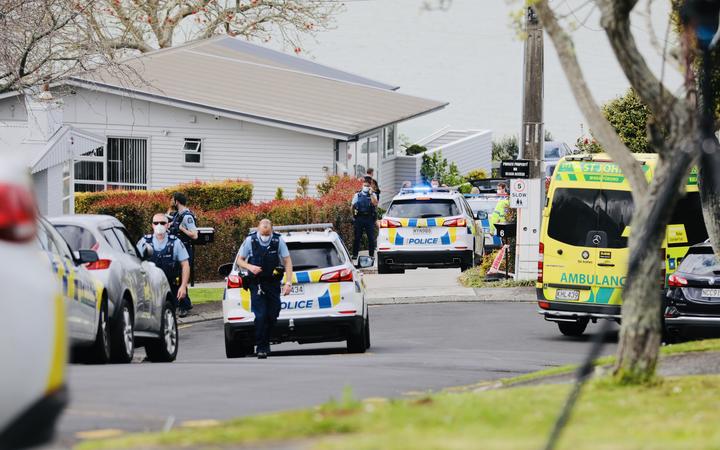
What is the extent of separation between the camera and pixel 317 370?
1301 cm

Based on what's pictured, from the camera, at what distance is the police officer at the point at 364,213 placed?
96.9 feet

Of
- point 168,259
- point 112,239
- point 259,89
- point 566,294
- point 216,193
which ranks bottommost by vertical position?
point 566,294

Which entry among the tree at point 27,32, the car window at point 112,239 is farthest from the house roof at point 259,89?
the car window at point 112,239

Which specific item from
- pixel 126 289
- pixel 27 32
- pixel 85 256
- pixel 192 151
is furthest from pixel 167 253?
pixel 192 151

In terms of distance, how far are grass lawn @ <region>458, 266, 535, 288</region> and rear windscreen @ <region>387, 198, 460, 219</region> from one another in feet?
4.28

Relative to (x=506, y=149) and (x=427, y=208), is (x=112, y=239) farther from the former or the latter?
(x=506, y=149)

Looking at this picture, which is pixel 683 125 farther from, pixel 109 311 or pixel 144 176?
pixel 144 176

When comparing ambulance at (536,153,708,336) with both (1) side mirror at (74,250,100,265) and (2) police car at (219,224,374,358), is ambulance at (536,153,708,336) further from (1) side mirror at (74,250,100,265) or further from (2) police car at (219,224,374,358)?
(1) side mirror at (74,250,100,265)

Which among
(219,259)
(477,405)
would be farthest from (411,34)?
(477,405)

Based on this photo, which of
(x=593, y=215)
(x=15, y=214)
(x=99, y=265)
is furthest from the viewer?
(x=593, y=215)

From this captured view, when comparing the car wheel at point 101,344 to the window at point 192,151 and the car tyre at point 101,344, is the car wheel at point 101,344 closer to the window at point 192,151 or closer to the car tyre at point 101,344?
the car tyre at point 101,344

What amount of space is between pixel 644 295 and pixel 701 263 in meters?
8.13

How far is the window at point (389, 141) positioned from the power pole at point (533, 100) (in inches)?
703

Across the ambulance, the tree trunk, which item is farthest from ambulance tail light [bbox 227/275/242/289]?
the tree trunk
